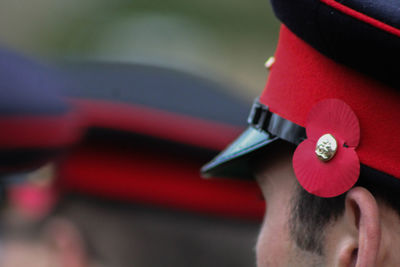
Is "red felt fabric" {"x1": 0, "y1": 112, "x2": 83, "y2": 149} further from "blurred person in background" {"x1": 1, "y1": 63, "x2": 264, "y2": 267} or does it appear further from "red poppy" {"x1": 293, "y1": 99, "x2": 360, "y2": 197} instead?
"red poppy" {"x1": 293, "y1": 99, "x2": 360, "y2": 197}

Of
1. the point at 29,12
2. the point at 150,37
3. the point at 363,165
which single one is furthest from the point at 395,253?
the point at 29,12

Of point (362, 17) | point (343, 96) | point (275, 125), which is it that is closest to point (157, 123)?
point (275, 125)

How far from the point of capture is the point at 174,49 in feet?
23.2

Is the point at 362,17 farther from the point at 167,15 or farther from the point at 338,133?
the point at 167,15

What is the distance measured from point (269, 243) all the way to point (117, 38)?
5913 millimetres

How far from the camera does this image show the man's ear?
1235mm

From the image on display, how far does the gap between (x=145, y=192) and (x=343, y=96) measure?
2.06 m

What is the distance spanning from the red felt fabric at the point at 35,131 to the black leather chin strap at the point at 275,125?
2.61 ft

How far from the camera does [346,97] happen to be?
1.30m

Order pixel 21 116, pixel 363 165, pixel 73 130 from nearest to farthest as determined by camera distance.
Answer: pixel 363 165
pixel 21 116
pixel 73 130

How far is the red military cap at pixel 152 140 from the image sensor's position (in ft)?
10.0

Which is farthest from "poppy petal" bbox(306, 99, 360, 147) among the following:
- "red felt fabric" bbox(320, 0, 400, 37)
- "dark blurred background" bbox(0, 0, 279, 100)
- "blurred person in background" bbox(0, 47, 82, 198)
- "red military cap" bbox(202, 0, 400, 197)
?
"dark blurred background" bbox(0, 0, 279, 100)

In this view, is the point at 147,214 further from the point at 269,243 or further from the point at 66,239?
the point at 269,243

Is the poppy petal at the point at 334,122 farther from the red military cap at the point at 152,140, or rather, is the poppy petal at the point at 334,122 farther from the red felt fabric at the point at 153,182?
the red felt fabric at the point at 153,182
